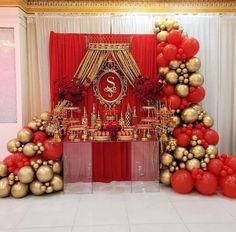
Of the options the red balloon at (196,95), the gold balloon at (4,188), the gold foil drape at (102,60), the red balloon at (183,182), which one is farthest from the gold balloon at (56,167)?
the red balloon at (196,95)

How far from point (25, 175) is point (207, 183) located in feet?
7.63

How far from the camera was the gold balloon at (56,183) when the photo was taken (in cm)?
400

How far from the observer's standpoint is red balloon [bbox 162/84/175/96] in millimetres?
4355

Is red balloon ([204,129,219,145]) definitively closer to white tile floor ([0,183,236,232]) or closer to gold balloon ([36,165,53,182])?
white tile floor ([0,183,236,232])

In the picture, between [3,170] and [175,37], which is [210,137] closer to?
[175,37]

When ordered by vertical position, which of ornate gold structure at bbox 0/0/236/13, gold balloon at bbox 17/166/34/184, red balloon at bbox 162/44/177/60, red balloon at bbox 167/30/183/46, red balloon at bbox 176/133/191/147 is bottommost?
gold balloon at bbox 17/166/34/184

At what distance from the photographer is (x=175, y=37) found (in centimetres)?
428

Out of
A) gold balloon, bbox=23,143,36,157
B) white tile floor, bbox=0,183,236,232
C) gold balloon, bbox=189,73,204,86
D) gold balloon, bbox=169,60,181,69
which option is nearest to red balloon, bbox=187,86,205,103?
gold balloon, bbox=189,73,204,86

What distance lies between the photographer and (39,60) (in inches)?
185

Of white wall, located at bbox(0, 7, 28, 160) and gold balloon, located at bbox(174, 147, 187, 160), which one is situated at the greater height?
white wall, located at bbox(0, 7, 28, 160)

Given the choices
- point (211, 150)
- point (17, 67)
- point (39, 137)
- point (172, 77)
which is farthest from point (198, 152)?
point (17, 67)

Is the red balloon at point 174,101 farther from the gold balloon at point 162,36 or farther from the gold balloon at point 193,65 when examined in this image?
the gold balloon at point 162,36

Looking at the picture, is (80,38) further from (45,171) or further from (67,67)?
(45,171)

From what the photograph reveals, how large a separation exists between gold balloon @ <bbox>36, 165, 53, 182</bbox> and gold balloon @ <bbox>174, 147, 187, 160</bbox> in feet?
5.66
